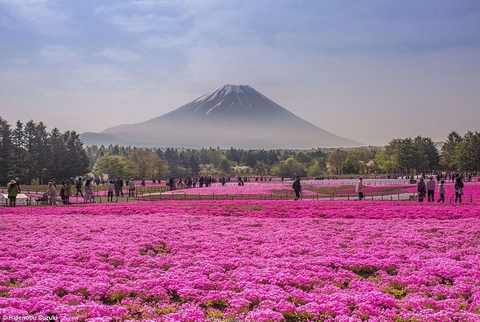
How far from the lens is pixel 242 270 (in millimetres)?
11805

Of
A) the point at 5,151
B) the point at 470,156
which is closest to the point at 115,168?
the point at 5,151

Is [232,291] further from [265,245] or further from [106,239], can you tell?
[106,239]

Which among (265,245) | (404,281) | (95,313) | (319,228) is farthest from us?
(319,228)

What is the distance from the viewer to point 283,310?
869 cm

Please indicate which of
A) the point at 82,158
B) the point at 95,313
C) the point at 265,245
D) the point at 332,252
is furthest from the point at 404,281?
the point at 82,158

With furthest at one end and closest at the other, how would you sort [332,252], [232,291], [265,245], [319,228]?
[319,228] < [265,245] < [332,252] < [232,291]

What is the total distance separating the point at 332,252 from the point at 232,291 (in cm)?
526

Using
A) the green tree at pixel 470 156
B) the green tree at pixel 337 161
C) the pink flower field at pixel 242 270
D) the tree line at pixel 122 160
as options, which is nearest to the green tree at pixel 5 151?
the tree line at pixel 122 160

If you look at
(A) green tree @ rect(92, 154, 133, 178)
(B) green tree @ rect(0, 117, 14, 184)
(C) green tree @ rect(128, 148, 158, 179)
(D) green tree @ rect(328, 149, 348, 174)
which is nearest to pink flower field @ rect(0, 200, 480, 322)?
(B) green tree @ rect(0, 117, 14, 184)

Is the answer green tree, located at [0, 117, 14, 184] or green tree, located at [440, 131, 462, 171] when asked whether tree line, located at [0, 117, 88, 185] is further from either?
green tree, located at [440, 131, 462, 171]

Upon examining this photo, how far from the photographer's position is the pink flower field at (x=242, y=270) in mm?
8656

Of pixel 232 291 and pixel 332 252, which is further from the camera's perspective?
pixel 332 252

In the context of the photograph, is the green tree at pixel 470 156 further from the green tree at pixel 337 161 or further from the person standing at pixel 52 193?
the person standing at pixel 52 193

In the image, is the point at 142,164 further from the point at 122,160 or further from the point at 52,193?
the point at 52,193
